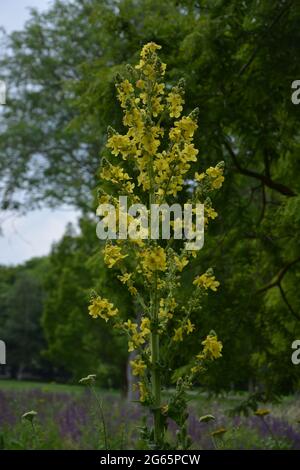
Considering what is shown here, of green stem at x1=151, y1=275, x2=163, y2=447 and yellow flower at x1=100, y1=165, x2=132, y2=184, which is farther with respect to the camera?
yellow flower at x1=100, y1=165, x2=132, y2=184

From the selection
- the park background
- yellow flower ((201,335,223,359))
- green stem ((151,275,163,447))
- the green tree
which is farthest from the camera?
the green tree

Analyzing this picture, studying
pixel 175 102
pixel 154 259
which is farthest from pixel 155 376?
pixel 175 102

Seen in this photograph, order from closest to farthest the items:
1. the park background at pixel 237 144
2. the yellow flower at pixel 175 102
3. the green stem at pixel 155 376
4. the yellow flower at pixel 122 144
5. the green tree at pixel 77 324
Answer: the green stem at pixel 155 376 → the yellow flower at pixel 122 144 → the yellow flower at pixel 175 102 → the park background at pixel 237 144 → the green tree at pixel 77 324

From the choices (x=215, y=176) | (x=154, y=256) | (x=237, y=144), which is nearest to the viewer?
(x=154, y=256)

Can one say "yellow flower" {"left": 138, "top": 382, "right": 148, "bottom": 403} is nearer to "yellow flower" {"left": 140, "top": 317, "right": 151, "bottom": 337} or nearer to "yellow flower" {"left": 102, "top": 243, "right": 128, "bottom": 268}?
"yellow flower" {"left": 140, "top": 317, "right": 151, "bottom": 337}

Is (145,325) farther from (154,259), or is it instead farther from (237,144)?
(237,144)

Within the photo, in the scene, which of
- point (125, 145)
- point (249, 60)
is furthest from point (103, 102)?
point (125, 145)

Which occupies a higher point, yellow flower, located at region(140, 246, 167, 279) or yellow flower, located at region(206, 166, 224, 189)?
yellow flower, located at region(206, 166, 224, 189)

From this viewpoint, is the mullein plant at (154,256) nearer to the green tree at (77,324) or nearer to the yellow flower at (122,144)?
the yellow flower at (122,144)

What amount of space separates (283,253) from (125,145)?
3.97 meters

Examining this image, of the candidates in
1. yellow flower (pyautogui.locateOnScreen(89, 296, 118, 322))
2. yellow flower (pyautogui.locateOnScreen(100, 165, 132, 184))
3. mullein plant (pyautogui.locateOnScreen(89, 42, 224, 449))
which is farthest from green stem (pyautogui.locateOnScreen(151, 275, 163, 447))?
yellow flower (pyautogui.locateOnScreen(100, 165, 132, 184))

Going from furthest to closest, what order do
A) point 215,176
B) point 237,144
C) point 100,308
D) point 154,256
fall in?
point 237,144, point 215,176, point 100,308, point 154,256

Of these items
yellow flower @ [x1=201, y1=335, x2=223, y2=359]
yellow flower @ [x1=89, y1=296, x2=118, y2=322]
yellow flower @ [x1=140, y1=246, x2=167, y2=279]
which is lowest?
yellow flower @ [x1=201, y1=335, x2=223, y2=359]

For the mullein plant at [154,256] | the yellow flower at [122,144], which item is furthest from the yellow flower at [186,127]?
the yellow flower at [122,144]
